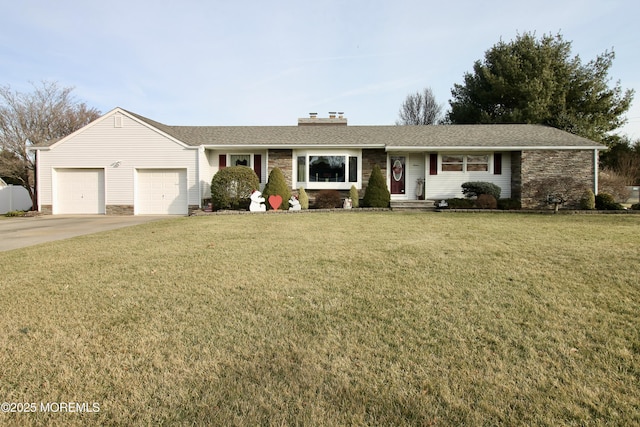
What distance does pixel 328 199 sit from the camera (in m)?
14.9

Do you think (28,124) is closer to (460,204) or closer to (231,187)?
(231,187)

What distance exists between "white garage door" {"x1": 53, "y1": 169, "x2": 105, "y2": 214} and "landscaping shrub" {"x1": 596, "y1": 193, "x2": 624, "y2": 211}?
22263 mm

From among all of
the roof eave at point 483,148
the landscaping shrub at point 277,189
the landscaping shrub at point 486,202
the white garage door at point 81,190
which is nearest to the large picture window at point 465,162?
the roof eave at point 483,148

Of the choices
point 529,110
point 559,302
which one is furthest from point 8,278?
point 529,110

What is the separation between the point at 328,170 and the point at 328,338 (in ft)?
44.6

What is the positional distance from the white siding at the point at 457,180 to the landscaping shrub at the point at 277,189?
6.88 m

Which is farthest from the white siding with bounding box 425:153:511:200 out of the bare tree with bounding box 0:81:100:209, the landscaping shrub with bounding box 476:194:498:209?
the bare tree with bounding box 0:81:100:209

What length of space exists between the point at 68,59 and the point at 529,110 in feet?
87.6

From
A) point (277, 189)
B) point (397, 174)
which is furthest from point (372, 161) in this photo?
point (277, 189)

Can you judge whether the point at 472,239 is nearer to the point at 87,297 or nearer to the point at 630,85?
the point at 87,297

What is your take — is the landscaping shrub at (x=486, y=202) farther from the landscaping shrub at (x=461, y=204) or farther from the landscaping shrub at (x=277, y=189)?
the landscaping shrub at (x=277, y=189)

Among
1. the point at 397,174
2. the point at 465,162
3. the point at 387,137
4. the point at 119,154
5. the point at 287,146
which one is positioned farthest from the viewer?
the point at 387,137

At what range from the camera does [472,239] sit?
6.70m

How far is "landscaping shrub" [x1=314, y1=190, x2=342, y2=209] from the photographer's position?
48.8 ft
